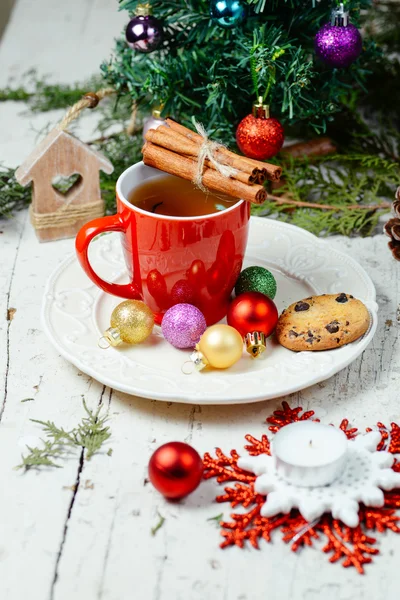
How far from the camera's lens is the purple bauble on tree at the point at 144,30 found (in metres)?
1.29

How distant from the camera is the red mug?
925 millimetres

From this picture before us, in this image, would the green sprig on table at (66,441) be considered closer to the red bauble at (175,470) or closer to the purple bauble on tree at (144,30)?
the red bauble at (175,470)

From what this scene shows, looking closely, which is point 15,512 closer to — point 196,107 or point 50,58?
point 196,107

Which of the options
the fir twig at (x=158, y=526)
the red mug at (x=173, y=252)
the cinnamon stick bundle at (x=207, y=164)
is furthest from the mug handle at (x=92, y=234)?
the fir twig at (x=158, y=526)

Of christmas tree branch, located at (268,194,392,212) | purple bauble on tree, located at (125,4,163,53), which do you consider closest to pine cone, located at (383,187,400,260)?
christmas tree branch, located at (268,194,392,212)

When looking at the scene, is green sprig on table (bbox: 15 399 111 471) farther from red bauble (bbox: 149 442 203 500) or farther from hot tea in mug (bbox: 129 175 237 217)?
hot tea in mug (bbox: 129 175 237 217)

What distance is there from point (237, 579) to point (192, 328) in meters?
0.33

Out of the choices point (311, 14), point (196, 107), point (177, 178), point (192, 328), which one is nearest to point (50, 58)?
point (196, 107)

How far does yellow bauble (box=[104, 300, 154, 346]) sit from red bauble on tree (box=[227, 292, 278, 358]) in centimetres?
12

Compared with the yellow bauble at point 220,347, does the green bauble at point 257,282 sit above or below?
below

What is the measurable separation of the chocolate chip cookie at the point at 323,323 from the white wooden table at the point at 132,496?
0.07m

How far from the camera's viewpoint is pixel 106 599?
69cm

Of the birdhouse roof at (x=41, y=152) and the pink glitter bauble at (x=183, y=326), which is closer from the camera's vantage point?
the pink glitter bauble at (x=183, y=326)

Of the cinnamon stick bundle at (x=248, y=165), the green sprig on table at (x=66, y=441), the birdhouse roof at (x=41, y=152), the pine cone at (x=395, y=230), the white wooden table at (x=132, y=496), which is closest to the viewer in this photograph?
the white wooden table at (x=132, y=496)
